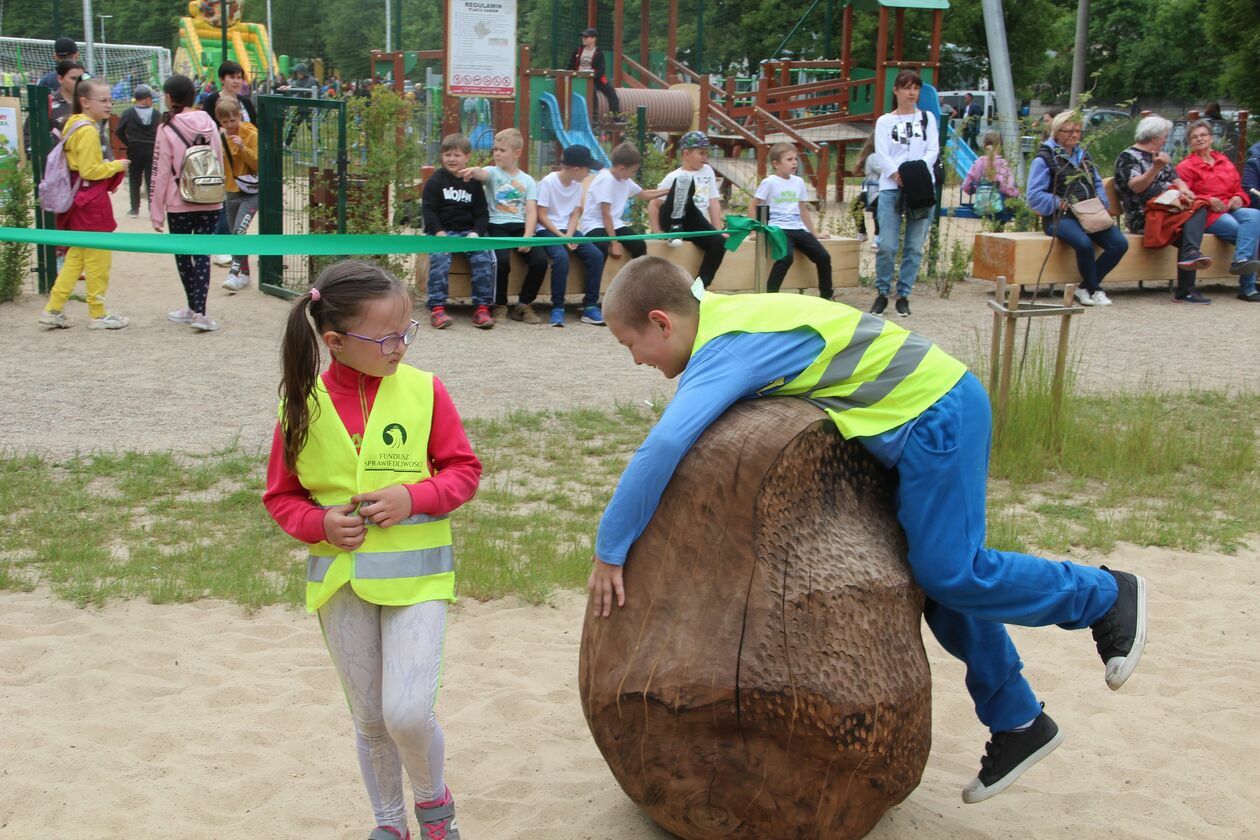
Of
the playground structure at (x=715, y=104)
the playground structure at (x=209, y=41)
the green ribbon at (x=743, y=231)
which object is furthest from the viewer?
the playground structure at (x=209, y=41)

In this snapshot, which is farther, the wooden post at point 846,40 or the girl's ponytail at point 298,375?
the wooden post at point 846,40

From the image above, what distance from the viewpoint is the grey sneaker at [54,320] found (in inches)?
385

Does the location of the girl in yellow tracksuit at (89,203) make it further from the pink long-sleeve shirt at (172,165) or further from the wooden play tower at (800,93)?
the wooden play tower at (800,93)

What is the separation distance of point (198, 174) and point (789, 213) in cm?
487

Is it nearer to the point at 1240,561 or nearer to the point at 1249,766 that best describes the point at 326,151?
the point at 1240,561

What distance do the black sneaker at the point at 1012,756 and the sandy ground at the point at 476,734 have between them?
11 centimetres

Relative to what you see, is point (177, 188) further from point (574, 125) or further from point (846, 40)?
point (846, 40)

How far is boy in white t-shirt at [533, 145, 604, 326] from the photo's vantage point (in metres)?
10.7

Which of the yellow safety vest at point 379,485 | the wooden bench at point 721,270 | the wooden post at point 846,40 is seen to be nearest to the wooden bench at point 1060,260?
the wooden bench at point 721,270

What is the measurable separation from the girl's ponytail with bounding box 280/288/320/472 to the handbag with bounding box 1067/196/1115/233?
1027 cm

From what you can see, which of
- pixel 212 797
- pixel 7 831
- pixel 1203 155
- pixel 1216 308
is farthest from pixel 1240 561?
pixel 1203 155

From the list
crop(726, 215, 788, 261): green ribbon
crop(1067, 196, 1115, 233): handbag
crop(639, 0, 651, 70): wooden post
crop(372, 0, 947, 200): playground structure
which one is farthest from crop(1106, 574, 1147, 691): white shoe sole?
crop(639, 0, 651, 70): wooden post

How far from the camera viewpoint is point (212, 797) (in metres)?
3.60

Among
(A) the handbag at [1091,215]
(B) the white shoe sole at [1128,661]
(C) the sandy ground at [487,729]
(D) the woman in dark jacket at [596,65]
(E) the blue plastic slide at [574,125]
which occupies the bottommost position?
(C) the sandy ground at [487,729]
